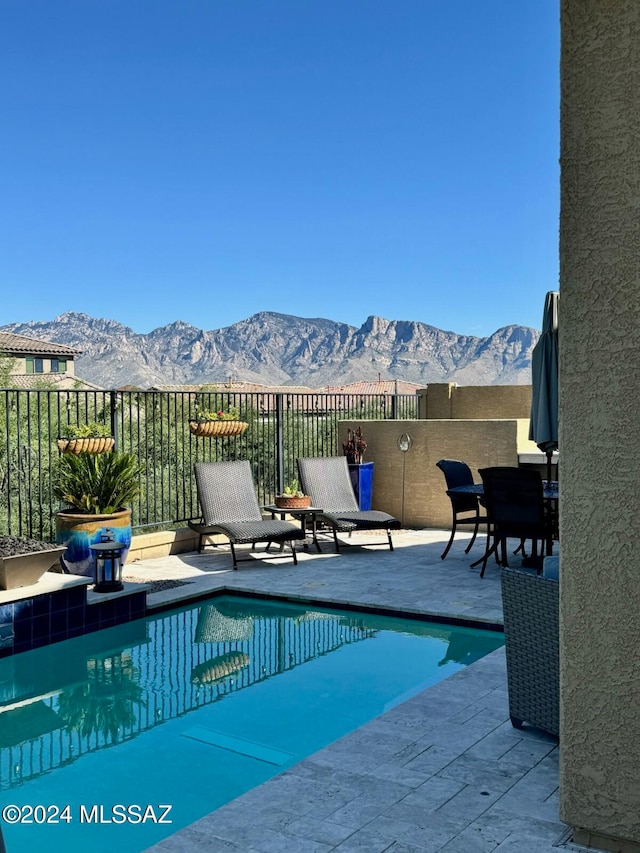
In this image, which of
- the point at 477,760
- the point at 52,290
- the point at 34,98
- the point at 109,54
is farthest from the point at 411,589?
the point at 52,290

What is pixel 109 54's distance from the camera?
53.9 metres

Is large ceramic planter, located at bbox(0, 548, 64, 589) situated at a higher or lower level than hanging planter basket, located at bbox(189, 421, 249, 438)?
lower

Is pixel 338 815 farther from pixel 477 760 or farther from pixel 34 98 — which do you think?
pixel 34 98

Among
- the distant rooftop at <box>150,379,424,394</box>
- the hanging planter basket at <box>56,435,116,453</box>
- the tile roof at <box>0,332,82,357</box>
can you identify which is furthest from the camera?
the tile roof at <box>0,332,82,357</box>

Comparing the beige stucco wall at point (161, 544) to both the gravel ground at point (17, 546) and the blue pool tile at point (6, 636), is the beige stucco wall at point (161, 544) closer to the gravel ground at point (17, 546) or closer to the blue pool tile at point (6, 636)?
the gravel ground at point (17, 546)

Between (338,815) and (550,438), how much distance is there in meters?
3.60

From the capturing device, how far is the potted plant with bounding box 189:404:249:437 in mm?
8891

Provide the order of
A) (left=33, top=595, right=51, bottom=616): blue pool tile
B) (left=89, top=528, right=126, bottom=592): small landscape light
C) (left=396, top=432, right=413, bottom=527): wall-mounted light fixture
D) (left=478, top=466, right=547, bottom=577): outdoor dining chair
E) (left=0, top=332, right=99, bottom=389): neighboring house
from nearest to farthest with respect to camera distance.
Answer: (left=33, top=595, right=51, bottom=616): blue pool tile < (left=89, top=528, right=126, bottom=592): small landscape light < (left=478, top=466, right=547, bottom=577): outdoor dining chair < (left=396, top=432, right=413, bottom=527): wall-mounted light fixture < (left=0, top=332, right=99, bottom=389): neighboring house

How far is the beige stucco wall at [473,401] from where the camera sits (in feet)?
50.1

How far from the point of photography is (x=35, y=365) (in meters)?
61.0

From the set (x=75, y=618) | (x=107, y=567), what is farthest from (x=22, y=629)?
(x=107, y=567)

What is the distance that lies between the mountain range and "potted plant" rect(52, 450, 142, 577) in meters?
97.3

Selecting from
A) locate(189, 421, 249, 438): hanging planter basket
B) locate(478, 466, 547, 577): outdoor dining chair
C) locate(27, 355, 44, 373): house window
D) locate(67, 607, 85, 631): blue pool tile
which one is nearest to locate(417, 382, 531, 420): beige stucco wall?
locate(189, 421, 249, 438): hanging planter basket

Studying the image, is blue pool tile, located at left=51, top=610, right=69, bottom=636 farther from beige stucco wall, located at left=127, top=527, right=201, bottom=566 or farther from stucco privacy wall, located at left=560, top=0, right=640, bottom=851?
stucco privacy wall, located at left=560, top=0, right=640, bottom=851
